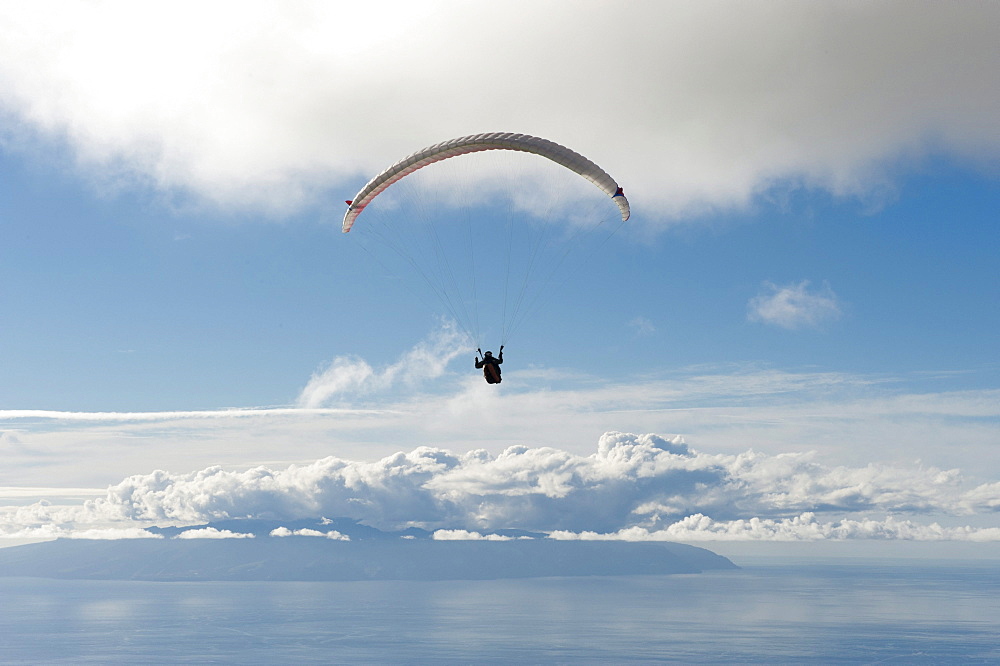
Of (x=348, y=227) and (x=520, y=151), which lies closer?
(x=520, y=151)

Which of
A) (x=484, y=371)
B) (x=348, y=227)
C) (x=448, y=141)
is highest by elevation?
(x=448, y=141)

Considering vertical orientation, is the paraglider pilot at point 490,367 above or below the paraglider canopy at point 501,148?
below

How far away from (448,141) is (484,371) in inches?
478

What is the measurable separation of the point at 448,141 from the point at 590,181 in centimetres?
781

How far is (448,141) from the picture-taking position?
121ft

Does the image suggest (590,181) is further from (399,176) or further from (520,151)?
(399,176)

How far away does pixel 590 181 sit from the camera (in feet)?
125

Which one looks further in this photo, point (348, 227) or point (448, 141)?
point (348, 227)

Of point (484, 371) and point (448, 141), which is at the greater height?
point (448, 141)

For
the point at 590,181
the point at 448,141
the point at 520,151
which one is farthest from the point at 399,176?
the point at 590,181

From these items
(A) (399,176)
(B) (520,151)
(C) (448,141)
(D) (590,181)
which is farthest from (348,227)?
(D) (590,181)

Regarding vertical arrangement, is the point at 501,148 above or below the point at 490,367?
above

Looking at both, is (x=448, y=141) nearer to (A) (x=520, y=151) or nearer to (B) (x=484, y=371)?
(A) (x=520, y=151)

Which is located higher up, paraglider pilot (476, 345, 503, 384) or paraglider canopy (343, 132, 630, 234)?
paraglider canopy (343, 132, 630, 234)
